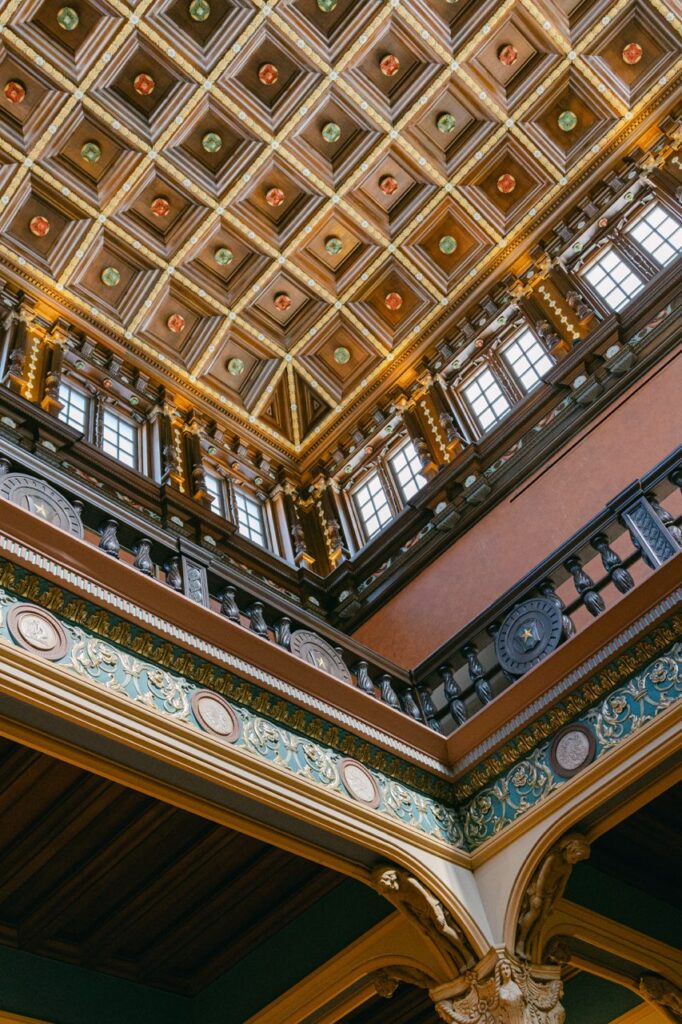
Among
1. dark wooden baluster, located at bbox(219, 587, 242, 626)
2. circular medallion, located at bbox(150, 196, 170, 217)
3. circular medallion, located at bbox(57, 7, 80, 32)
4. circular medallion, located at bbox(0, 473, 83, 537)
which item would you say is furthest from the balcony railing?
circular medallion, located at bbox(57, 7, 80, 32)

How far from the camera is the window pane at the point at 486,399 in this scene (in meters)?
12.7

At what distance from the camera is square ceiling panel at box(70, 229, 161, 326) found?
13719 mm

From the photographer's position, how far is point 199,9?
41.9 feet

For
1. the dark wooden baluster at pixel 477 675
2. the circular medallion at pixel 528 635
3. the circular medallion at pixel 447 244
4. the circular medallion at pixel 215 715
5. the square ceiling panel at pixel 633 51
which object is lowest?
the circular medallion at pixel 215 715

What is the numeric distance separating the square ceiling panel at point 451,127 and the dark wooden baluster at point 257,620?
8.98 m

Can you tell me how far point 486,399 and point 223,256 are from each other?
444cm

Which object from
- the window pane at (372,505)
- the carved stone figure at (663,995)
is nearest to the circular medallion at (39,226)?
the window pane at (372,505)

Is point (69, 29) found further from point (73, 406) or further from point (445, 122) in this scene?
point (445, 122)

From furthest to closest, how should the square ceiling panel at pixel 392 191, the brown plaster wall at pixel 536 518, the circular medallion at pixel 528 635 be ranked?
1. the square ceiling panel at pixel 392 191
2. the brown plaster wall at pixel 536 518
3. the circular medallion at pixel 528 635

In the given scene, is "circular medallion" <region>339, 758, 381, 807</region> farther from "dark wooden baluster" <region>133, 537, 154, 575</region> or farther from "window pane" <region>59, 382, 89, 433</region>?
"window pane" <region>59, 382, 89, 433</region>

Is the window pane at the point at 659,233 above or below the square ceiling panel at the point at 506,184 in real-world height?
below

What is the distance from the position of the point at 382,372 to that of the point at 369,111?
3583 mm

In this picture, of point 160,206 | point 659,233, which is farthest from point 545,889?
point 160,206

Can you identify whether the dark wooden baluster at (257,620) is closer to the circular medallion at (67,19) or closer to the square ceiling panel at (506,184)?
the square ceiling panel at (506,184)
